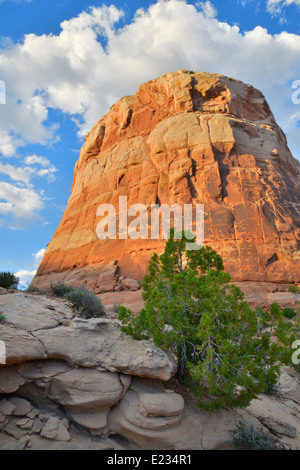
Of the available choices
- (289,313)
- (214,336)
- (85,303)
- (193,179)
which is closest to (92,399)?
(214,336)

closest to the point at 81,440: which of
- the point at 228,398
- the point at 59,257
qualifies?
the point at 228,398

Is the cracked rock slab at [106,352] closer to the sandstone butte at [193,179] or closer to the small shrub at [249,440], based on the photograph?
the small shrub at [249,440]

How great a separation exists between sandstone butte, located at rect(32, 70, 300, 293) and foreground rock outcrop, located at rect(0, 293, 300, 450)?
15.5 meters

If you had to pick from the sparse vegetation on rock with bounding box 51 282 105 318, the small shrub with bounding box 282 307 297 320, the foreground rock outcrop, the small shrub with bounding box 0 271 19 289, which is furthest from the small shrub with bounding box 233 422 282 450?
the small shrub with bounding box 282 307 297 320

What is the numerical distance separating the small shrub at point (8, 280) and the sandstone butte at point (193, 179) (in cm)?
1317

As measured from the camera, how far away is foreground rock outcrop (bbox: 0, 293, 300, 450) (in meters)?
4.24

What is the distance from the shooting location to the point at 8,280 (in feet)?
32.4

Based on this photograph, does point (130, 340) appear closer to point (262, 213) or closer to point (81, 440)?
point (81, 440)

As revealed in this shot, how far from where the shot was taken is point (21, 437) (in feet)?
13.0

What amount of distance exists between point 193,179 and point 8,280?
742 inches

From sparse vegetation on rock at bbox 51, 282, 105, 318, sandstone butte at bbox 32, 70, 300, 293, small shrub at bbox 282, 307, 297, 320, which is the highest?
sandstone butte at bbox 32, 70, 300, 293

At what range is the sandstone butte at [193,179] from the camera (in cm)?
2148

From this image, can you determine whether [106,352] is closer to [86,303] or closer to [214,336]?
[214,336]

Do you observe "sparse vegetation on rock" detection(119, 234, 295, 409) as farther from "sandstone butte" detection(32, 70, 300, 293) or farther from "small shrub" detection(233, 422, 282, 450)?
"sandstone butte" detection(32, 70, 300, 293)
